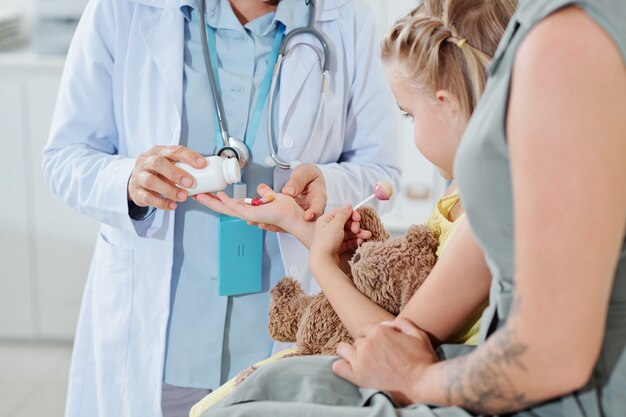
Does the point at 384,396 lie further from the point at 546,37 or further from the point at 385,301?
the point at 546,37

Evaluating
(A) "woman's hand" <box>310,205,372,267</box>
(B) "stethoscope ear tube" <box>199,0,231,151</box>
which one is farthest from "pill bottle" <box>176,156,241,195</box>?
(A) "woman's hand" <box>310,205,372,267</box>

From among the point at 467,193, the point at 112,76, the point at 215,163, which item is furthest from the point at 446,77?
the point at 112,76

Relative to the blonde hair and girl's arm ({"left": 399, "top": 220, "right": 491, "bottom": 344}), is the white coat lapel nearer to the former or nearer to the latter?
the blonde hair

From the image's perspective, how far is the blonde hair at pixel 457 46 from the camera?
111cm

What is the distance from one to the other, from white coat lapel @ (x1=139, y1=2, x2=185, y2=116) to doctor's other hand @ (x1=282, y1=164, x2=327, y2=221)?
268mm

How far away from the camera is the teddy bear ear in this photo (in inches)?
54.8

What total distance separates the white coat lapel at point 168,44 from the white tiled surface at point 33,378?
1653 mm

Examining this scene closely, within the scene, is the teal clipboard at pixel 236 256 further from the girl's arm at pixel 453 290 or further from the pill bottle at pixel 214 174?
the girl's arm at pixel 453 290

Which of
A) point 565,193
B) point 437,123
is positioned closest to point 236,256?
point 437,123

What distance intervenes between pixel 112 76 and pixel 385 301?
839 millimetres

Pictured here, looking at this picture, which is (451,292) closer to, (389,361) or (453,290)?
(453,290)

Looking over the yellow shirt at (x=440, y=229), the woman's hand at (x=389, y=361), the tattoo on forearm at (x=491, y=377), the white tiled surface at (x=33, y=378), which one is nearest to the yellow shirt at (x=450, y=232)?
the yellow shirt at (x=440, y=229)

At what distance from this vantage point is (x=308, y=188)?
67.3 inches

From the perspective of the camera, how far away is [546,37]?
0.77 meters
